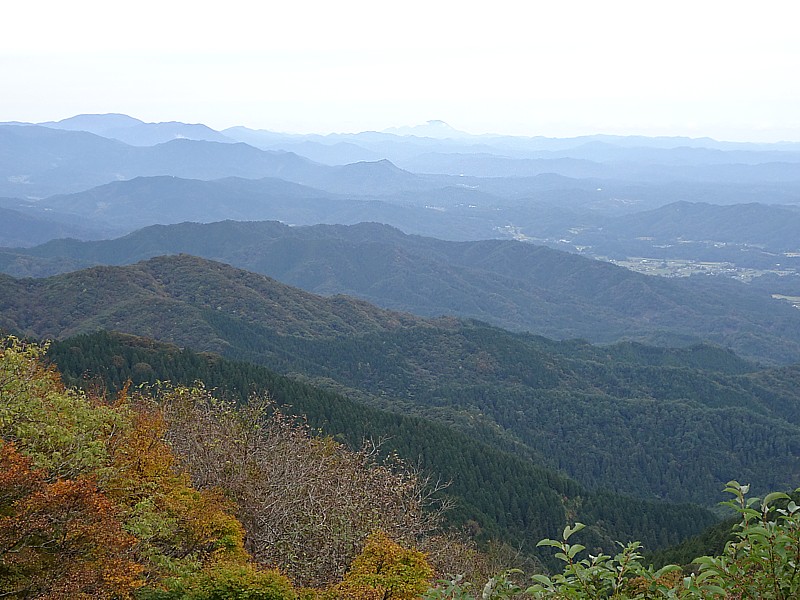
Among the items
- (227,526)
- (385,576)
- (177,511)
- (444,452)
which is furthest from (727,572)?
(444,452)

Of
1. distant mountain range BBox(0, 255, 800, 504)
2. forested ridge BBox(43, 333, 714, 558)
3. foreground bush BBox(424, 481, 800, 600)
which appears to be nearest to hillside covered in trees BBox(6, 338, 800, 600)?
foreground bush BBox(424, 481, 800, 600)

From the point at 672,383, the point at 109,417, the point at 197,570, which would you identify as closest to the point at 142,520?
the point at 197,570

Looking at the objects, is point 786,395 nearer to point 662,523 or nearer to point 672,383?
point 672,383

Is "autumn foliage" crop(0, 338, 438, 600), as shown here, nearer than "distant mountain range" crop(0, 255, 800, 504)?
Yes

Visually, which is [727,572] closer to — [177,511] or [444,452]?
[177,511]

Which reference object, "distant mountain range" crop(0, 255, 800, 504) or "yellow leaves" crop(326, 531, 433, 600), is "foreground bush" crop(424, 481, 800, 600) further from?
"distant mountain range" crop(0, 255, 800, 504)

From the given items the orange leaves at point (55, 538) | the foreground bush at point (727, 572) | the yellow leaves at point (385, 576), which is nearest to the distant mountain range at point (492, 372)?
the yellow leaves at point (385, 576)

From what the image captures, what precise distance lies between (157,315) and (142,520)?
124 meters

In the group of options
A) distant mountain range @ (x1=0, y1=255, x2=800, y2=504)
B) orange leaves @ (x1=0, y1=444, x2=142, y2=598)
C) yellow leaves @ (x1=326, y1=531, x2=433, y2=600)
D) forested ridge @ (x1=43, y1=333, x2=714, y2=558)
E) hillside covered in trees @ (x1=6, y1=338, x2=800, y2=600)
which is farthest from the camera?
distant mountain range @ (x1=0, y1=255, x2=800, y2=504)

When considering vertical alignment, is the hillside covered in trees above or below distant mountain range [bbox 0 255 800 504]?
above

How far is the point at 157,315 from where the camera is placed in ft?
442

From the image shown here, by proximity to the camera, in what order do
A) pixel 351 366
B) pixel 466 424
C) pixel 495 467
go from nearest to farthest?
pixel 495 467
pixel 466 424
pixel 351 366

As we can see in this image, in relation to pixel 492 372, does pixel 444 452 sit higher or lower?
higher

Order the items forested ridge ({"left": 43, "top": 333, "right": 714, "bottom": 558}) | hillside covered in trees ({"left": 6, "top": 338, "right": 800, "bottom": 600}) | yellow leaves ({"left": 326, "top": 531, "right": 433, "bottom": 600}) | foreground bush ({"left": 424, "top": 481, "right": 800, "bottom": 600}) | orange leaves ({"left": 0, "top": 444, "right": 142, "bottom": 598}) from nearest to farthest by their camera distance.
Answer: foreground bush ({"left": 424, "top": 481, "right": 800, "bottom": 600}), hillside covered in trees ({"left": 6, "top": 338, "right": 800, "bottom": 600}), orange leaves ({"left": 0, "top": 444, "right": 142, "bottom": 598}), yellow leaves ({"left": 326, "top": 531, "right": 433, "bottom": 600}), forested ridge ({"left": 43, "top": 333, "right": 714, "bottom": 558})
